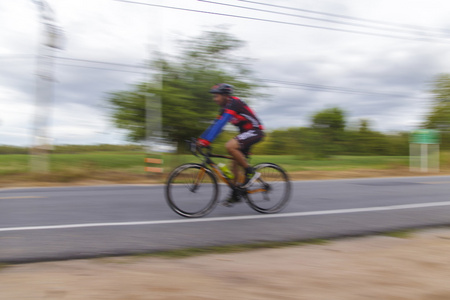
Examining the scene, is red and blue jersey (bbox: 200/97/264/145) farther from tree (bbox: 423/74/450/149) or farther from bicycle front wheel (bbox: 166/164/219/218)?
tree (bbox: 423/74/450/149)

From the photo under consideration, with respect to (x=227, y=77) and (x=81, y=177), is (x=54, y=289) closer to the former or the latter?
(x=81, y=177)

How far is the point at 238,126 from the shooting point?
232 inches

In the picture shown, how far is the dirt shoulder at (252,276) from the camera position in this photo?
2.86 metres

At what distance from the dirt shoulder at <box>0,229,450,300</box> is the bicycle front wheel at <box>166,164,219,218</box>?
1.84 m

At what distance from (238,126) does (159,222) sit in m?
1.82

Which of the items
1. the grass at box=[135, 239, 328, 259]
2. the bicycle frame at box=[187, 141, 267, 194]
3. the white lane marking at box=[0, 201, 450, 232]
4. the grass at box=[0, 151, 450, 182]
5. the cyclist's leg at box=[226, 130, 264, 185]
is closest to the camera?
the grass at box=[135, 239, 328, 259]

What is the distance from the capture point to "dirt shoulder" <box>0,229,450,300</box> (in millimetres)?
2863

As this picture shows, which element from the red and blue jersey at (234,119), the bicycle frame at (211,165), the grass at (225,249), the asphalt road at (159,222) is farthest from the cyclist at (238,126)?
the grass at (225,249)

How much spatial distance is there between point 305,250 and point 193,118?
11092 mm

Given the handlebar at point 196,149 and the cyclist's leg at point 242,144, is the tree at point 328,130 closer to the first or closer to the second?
the cyclist's leg at point 242,144

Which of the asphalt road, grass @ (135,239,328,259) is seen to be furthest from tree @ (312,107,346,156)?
grass @ (135,239,328,259)

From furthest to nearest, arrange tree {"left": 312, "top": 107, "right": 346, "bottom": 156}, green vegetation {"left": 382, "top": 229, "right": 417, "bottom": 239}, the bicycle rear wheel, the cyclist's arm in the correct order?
tree {"left": 312, "top": 107, "right": 346, "bottom": 156} → the bicycle rear wheel → the cyclist's arm → green vegetation {"left": 382, "top": 229, "right": 417, "bottom": 239}

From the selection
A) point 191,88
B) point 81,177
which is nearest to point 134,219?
point 81,177

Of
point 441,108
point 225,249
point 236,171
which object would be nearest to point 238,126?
point 236,171
